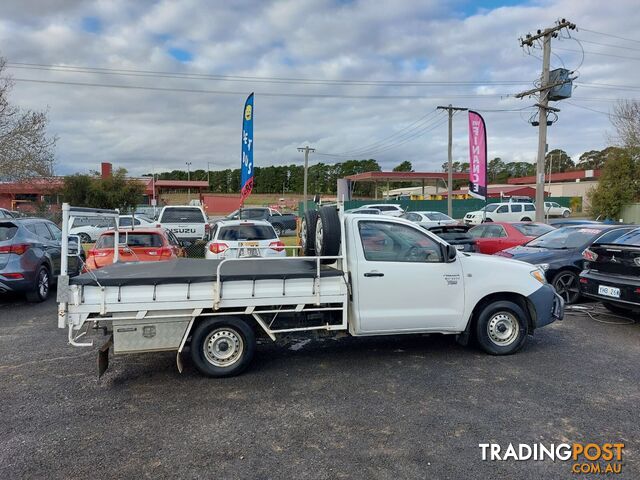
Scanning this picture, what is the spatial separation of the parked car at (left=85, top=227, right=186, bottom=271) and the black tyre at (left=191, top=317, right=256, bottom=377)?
12.9 ft

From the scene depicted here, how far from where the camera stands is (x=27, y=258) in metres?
8.46

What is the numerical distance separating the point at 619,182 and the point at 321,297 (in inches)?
1261

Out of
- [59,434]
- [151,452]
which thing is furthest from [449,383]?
[59,434]

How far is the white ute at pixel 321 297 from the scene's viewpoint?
4.58 metres

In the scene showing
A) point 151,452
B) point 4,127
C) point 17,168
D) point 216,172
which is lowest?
point 151,452

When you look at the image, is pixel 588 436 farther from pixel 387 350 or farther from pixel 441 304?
pixel 387 350

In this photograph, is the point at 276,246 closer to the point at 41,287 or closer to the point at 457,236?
the point at 41,287

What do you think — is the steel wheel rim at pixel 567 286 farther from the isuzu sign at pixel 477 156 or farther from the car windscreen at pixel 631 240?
the isuzu sign at pixel 477 156

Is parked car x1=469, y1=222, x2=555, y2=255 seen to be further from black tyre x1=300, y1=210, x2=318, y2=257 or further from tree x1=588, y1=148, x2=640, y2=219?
tree x1=588, y1=148, x2=640, y2=219

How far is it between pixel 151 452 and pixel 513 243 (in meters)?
10.8

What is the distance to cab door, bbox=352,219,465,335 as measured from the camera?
5.17m

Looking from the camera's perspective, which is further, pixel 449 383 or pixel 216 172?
pixel 216 172

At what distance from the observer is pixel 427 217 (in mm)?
24281

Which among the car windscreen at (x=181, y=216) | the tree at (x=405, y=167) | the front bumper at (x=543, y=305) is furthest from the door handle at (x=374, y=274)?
the tree at (x=405, y=167)
